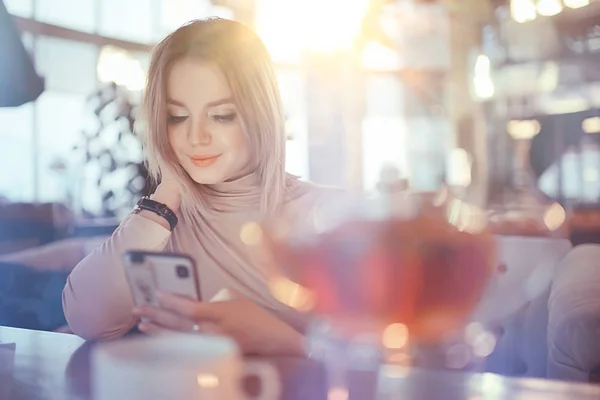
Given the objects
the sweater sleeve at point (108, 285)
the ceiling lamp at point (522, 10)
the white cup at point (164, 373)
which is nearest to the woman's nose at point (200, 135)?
the sweater sleeve at point (108, 285)

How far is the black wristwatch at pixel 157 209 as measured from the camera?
0.75 meters

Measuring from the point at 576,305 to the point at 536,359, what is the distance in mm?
71

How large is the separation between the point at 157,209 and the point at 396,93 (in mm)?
310

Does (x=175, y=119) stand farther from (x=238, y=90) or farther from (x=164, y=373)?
(x=164, y=373)

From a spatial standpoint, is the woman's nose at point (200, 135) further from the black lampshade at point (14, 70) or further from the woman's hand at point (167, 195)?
the black lampshade at point (14, 70)

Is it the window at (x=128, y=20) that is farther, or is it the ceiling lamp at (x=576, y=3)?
the window at (x=128, y=20)

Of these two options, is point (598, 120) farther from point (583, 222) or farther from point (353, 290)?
point (353, 290)

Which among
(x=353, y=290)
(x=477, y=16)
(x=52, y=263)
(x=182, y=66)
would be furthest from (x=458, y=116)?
(x=52, y=263)

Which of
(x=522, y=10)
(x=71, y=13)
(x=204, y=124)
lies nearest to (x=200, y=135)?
(x=204, y=124)

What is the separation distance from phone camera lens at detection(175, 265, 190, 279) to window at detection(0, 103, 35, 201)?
0.27m

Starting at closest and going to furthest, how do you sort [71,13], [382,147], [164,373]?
[164,373]
[382,147]
[71,13]

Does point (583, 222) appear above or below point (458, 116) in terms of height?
below

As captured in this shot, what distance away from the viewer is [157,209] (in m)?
0.76

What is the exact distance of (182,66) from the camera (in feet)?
2.39
